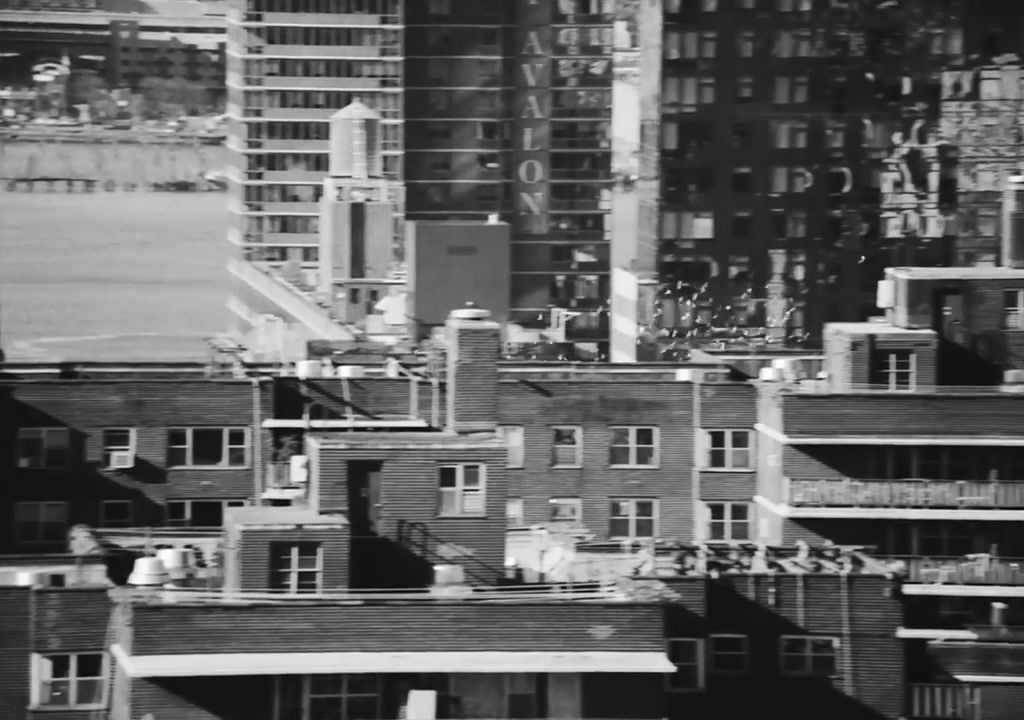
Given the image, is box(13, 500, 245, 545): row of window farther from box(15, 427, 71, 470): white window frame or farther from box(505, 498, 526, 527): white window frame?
box(505, 498, 526, 527): white window frame

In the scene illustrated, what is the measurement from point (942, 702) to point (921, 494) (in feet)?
36.5

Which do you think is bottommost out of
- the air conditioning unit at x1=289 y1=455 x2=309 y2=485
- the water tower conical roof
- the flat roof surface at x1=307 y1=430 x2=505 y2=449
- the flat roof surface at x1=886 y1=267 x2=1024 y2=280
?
the air conditioning unit at x1=289 y1=455 x2=309 y2=485

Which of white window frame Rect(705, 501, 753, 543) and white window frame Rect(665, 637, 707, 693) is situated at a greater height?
white window frame Rect(665, 637, 707, 693)

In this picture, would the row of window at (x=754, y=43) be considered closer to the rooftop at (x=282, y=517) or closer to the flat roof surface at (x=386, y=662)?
the rooftop at (x=282, y=517)

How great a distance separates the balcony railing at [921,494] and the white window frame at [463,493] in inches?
505

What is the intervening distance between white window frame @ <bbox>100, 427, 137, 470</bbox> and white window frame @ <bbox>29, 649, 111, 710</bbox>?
1799 centimetres

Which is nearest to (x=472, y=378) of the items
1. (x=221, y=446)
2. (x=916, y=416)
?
(x=916, y=416)

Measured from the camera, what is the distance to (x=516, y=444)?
204ft

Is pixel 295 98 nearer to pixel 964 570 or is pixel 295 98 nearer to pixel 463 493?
pixel 964 570

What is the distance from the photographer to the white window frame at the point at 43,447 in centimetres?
5909

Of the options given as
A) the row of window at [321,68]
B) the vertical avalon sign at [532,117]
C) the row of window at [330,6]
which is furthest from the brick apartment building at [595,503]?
the row of window at [321,68]

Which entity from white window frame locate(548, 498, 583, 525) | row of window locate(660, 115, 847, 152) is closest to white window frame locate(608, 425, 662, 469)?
white window frame locate(548, 498, 583, 525)

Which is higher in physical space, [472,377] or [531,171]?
[472,377]

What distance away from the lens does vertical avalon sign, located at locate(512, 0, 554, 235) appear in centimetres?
14862
